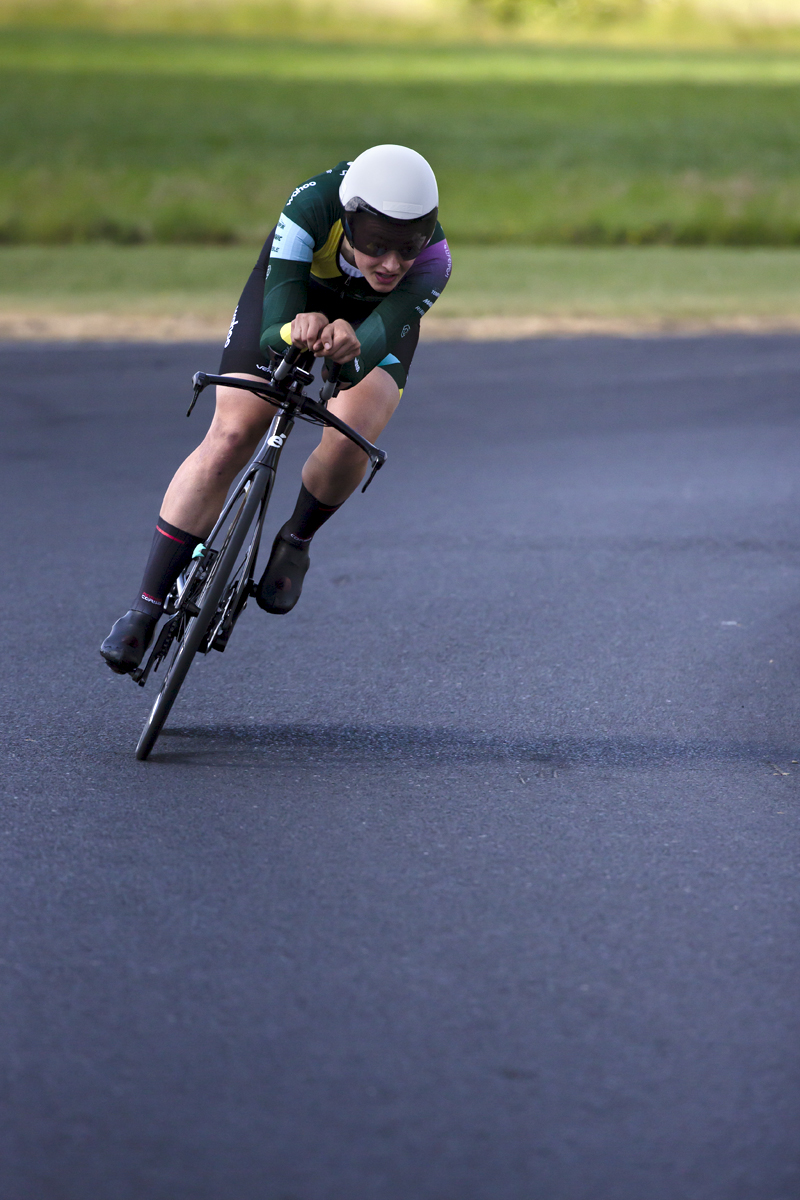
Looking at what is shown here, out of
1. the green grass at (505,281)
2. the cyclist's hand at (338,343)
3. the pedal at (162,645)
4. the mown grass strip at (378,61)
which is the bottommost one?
the green grass at (505,281)

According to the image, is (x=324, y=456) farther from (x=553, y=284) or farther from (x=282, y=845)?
(x=553, y=284)

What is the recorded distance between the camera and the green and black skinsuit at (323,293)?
472 cm

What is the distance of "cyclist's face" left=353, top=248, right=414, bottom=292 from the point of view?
4.68m

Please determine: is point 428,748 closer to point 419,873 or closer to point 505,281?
point 419,873

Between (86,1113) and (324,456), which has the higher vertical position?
(324,456)

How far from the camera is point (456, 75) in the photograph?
2192 inches

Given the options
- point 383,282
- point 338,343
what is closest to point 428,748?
point 338,343

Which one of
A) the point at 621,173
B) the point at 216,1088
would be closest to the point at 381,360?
the point at 216,1088

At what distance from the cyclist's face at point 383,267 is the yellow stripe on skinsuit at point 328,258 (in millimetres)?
89

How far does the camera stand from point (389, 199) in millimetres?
4492

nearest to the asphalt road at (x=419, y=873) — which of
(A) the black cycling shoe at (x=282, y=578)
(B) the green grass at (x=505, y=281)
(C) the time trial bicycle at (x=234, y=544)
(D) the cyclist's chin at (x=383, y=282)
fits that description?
(C) the time trial bicycle at (x=234, y=544)

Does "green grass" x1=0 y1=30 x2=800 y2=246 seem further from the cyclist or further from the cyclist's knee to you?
the cyclist's knee

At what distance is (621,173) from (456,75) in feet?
76.4

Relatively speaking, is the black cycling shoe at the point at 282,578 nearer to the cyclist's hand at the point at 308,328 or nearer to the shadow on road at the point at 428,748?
the shadow on road at the point at 428,748
